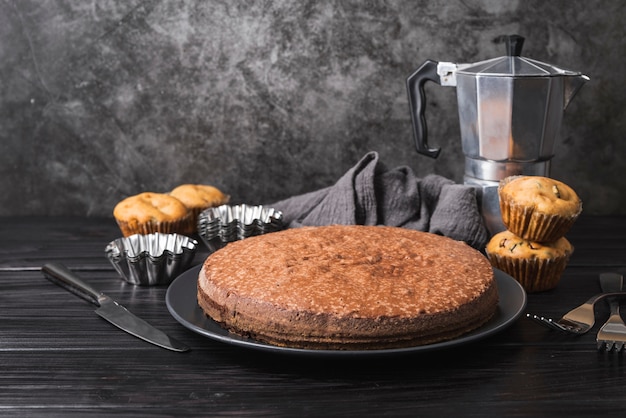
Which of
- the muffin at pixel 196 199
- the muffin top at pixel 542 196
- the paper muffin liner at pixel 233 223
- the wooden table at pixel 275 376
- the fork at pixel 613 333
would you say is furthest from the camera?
the muffin at pixel 196 199

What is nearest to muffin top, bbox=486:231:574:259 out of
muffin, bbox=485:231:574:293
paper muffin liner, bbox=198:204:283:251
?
muffin, bbox=485:231:574:293

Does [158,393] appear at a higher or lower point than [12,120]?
lower

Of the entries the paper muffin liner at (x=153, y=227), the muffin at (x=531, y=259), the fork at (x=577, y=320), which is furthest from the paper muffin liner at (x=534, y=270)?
the paper muffin liner at (x=153, y=227)

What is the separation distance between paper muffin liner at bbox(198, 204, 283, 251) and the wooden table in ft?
1.10

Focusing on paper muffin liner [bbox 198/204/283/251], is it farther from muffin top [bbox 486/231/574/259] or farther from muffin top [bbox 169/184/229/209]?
muffin top [bbox 486/231/574/259]

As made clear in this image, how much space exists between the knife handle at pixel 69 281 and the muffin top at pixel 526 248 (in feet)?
2.35

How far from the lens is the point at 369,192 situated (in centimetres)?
170

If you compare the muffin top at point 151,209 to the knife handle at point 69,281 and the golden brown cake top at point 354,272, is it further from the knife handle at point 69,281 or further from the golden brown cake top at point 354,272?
the golden brown cake top at point 354,272

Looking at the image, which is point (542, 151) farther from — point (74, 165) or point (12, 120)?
point (12, 120)

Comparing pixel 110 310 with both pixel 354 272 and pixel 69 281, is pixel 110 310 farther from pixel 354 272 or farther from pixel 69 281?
pixel 354 272

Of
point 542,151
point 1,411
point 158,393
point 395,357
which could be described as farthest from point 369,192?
point 1,411

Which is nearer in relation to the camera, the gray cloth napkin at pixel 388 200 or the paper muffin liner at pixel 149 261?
the paper muffin liner at pixel 149 261

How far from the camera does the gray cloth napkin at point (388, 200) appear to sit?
164 cm

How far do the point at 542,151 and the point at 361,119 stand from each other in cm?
63
